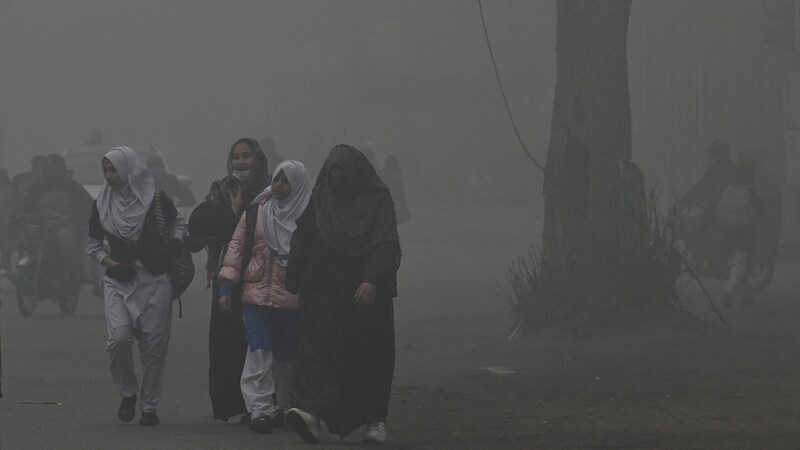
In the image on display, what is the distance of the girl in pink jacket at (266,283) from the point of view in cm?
937

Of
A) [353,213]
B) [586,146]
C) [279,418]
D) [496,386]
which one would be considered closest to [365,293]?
[353,213]

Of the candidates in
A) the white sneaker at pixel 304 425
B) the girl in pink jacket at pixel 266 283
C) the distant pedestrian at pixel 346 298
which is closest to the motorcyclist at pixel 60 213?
the girl in pink jacket at pixel 266 283

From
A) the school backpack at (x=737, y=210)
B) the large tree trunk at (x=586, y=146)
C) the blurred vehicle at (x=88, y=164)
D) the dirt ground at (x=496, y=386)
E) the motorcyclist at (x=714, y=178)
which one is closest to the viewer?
the dirt ground at (x=496, y=386)

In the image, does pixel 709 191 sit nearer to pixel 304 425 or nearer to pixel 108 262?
pixel 108 262

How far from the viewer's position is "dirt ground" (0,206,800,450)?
29.7 feet

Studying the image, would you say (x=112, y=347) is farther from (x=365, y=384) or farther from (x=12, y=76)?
(x=12, y=76)

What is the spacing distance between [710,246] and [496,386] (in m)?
7.22

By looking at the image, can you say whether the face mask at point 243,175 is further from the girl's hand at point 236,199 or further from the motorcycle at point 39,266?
the motorcycle at point 39,266

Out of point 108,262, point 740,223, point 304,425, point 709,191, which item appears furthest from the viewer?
point 709,191

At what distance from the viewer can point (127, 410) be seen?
32.2ft

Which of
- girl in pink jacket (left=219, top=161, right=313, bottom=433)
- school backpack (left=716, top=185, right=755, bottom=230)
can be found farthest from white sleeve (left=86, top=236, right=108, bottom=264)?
school backpack (left=716, top=185, right=755, bottom=230)

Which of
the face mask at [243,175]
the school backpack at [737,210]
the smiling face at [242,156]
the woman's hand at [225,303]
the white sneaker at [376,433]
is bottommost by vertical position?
the white sneaker at [376,433]

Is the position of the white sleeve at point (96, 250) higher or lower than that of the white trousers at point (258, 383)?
higher

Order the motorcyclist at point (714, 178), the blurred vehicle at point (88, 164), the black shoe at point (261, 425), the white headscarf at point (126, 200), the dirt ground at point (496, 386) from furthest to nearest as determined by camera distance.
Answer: the blurred vehicle at point (88, 164) → the motorcyclist at point (714, 178) → the white headscarf at point (126, 200) → the black shoe at point (261, 425) → the dirt ground at point (496, 386)
